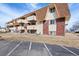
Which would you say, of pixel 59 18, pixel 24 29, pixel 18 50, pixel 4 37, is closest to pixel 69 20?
pixel 59 18

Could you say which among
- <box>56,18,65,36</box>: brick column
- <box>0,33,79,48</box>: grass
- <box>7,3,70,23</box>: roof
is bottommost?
<box>0,33,79,48</box>: grass

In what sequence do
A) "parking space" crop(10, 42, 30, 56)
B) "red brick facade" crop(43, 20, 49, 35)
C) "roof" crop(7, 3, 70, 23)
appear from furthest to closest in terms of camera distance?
1. "red brick facade" crop(43, 20, 49, 35)
2. "roof" crop(7, 3, 70, 23)
3. "parking space" crop(10, 42, 30, 56)

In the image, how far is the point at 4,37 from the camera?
4855mm

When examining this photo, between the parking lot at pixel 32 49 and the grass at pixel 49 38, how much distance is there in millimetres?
134

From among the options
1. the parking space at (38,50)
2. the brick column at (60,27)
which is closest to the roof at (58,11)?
the brick column at (60,27)

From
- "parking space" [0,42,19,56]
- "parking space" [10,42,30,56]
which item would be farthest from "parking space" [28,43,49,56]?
"parking space" [0,42,19,56]

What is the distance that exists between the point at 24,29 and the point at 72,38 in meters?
1.55

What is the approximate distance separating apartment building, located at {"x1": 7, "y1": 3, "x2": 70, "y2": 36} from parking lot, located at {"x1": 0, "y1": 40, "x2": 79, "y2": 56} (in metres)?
0.44

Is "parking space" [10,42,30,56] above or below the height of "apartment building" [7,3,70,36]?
below

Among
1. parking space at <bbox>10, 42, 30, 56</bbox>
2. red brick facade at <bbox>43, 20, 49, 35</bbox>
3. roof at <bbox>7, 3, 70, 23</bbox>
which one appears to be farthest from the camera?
red brick facade at <bbox>43, 20, 49, 35</bbox>

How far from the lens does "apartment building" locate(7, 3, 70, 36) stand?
473 centimetres

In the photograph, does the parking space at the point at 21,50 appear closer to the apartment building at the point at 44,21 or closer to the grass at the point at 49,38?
the grass at the point at 49,38

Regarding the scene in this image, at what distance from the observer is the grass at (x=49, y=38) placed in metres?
4.69

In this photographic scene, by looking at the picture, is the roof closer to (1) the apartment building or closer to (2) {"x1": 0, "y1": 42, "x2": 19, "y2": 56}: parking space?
(1) the apartment building
